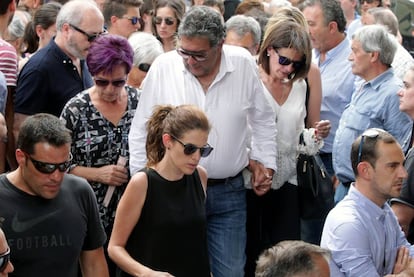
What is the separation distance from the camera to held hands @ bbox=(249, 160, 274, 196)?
235 inches

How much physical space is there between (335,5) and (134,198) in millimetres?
3499

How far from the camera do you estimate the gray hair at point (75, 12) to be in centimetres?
641

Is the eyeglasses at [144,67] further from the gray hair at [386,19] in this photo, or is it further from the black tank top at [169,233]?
the gray hair at [386,19]

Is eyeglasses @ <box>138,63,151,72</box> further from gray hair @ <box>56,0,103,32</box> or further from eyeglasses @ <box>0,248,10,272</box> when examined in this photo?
eyeglasses @ <box>0,248,10,272</box>

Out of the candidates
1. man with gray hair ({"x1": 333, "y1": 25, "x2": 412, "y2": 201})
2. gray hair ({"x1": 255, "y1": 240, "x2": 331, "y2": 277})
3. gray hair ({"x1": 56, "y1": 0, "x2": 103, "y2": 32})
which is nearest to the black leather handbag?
man with gray hair ({"x1": 333, "y1": 25, "x2": 412, "y2": 201})

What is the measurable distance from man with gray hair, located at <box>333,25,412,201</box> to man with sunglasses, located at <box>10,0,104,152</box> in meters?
1.85

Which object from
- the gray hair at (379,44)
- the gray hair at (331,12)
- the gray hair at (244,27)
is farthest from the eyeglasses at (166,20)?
the gray hair at (379,44)

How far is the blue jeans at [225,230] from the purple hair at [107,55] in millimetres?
969

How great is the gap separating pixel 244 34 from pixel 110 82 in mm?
2292

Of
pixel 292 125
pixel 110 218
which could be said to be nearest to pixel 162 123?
pixel 110 218

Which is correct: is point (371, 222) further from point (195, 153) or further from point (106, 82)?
point (106, 82)

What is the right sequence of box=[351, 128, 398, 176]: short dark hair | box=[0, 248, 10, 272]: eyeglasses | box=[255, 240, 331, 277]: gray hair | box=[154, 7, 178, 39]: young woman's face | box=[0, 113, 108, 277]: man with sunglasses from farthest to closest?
1. box=[154, 7, 178, 39]: young woman's face
2. box=[351, 128, 398, 176]: short dark hair
3. box=[0, 113, 108, 277]: man with sunglasses
4. box=[0, 248, 10, 272]: eyeglasses
5. box=[255, 240, 331, 277]: gray hair

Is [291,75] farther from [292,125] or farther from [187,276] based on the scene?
[187,276]

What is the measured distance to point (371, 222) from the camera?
5133mm
